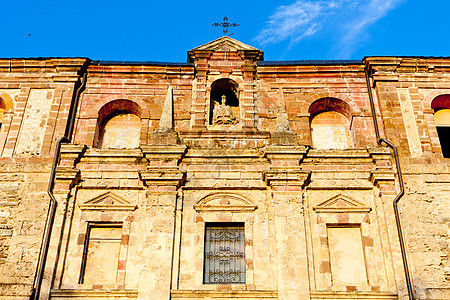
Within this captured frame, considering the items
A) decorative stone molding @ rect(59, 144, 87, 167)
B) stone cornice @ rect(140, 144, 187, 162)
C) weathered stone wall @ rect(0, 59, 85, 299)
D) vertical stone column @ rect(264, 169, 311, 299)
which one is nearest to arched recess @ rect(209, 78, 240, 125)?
stone cornice @ rect(140, 144, 187, 162)

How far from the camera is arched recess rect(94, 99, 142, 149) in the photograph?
16672mm

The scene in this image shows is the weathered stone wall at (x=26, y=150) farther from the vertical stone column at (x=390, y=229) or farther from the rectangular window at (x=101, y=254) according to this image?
the vertical stone column at (x=390, y=229)

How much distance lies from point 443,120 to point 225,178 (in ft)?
22.1

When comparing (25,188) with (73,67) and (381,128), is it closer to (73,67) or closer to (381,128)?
(73,67)

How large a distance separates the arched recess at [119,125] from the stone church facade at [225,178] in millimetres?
42

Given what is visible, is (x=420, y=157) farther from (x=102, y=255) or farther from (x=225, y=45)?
(x=102, y=255)

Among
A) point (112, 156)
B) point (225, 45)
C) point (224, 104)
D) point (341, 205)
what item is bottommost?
point (341, 205)

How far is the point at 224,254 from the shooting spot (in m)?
14.0

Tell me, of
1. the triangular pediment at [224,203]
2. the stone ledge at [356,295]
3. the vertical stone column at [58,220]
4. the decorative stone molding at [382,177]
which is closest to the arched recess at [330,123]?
the decorative stone molding at [382,177]

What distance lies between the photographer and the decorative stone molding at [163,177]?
14.6m

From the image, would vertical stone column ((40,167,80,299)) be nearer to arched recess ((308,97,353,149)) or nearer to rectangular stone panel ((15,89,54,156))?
rectangular stone panel ((15,89,54,156))

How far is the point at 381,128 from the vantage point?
53.1 feet

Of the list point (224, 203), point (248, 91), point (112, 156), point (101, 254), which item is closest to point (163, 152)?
point (112, 156)

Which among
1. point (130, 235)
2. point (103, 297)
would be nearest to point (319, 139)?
point (130, 235)
